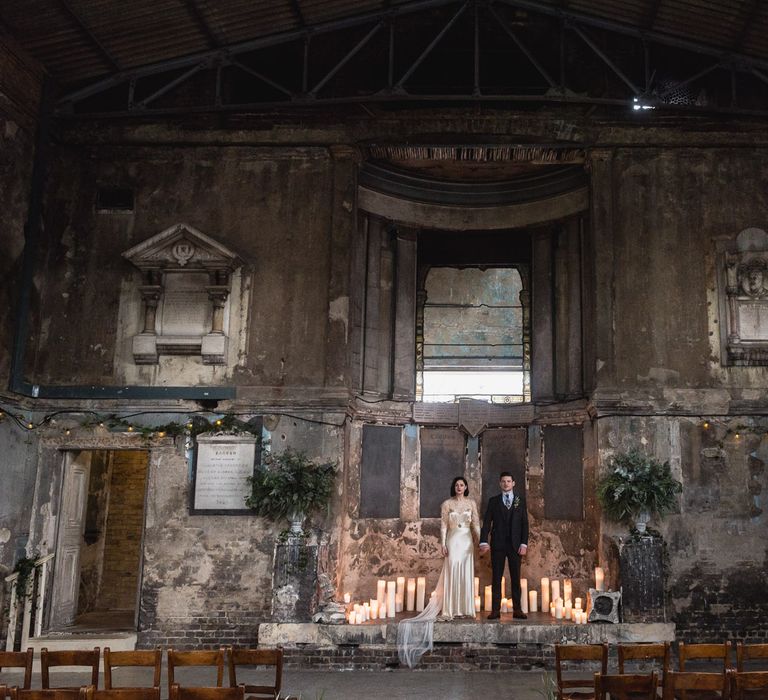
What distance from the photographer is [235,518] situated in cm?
1135

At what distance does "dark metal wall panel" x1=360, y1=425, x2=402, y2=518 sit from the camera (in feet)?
41.8

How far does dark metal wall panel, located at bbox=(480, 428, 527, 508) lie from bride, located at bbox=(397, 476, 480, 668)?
1.91m

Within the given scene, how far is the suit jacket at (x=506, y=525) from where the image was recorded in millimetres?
11312

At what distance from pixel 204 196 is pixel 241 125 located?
1.21 m

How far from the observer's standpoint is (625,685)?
5918 mm

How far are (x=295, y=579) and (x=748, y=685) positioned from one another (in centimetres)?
598

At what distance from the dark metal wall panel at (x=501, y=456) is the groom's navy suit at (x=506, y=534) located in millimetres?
1736

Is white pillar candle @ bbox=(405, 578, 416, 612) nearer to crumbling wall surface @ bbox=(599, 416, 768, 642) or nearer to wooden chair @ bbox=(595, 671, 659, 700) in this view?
crumbling wall surface @ bbox=(599, 416, 768, 642)

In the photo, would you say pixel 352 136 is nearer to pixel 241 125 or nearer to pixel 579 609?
pixel 241 125

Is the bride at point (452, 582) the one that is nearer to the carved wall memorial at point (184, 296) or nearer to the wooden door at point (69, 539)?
the carved wall memorial at point (184, 296)

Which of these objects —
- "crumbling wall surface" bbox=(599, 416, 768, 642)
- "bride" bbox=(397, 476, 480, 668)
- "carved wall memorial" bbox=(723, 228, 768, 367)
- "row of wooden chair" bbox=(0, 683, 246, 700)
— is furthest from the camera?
"carved wall memorial" bbox=(723, 228, 768, 367)

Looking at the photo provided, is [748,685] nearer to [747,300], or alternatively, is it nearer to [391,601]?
[391,601]

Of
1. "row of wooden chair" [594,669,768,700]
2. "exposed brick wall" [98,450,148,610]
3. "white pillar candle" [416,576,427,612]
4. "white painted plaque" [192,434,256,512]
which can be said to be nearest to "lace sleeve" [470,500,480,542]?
"white pillar candle" [416,576,427,612]

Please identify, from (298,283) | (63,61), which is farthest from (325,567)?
(63,61)
